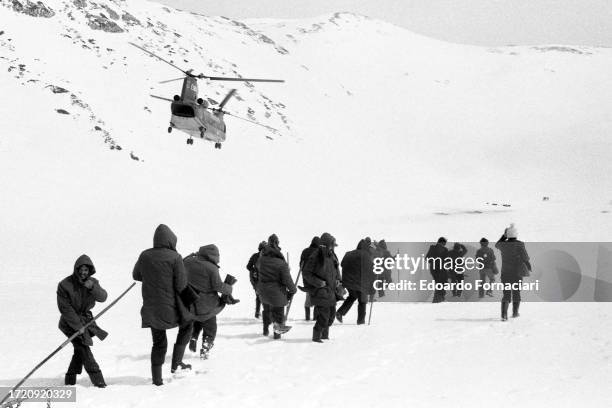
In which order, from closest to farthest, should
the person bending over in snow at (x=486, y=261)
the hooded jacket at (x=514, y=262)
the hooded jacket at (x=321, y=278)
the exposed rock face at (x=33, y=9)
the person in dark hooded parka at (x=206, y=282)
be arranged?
the person in dark hooded parka at (x=206, y=282), the hooded jacket at (x=321, y=278), the hooded jacket at (x=514, y=262), the person bending over in snow at (x=486, y=261), the exposed rock face at (x=33, y=9)

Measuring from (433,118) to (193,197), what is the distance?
53671mm

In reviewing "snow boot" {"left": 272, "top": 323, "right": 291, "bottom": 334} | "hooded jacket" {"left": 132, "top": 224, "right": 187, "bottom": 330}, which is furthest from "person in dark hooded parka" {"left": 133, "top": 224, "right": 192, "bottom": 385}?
"snow boot" {"left": 272, "top": 323, "right": 291, "bottom": 334}

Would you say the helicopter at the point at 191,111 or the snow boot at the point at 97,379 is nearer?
the snow boot at the point at 97,379

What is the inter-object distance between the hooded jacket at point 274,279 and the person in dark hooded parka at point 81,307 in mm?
3378

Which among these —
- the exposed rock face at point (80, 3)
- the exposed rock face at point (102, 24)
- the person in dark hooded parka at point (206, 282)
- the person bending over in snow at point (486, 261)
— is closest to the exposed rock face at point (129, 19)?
the exposed rock face at point (102, 24)

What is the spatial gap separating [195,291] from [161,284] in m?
1.36

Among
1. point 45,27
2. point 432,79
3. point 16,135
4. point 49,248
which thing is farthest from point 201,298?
point 432,79

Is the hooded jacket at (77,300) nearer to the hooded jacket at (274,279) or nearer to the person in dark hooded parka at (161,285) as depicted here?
the person in dark hooded parka at (161,285)

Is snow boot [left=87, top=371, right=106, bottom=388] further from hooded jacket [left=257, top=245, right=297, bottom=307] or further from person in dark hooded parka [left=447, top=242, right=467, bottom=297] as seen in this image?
person in dark hooded parka [left=447, top=242, right=467, bottom=297]

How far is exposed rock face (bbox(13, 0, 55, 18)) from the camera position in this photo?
5872 cm

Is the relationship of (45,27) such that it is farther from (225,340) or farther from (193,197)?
(225,340)

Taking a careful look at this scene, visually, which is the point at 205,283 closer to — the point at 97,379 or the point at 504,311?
the point at 97,379
